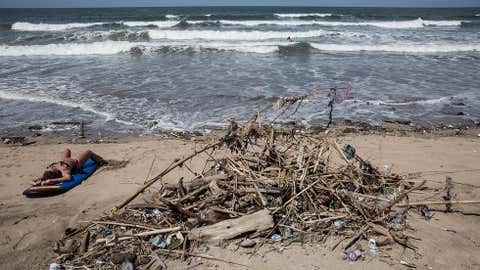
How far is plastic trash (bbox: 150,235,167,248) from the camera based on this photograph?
359cm

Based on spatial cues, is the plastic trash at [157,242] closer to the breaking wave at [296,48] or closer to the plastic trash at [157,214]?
the plastic trash at [157,214]

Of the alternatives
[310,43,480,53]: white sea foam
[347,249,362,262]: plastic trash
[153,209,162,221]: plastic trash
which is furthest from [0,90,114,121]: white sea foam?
[310,43,480,53]: white sea foam

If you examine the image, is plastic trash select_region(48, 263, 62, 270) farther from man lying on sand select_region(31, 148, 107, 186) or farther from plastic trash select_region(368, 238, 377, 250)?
plastic trash select_region(368, 238, 377, 250)

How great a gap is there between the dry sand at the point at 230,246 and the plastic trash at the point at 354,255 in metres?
0.06

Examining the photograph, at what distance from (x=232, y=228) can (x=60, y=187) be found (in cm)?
313

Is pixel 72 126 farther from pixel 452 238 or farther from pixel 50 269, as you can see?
pixel 452 238

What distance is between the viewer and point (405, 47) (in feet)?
65.9

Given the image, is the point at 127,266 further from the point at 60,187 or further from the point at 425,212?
the point at 425,212

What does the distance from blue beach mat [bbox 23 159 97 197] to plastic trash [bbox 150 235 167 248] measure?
2469 millimetres

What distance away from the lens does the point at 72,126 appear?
820 centimetres

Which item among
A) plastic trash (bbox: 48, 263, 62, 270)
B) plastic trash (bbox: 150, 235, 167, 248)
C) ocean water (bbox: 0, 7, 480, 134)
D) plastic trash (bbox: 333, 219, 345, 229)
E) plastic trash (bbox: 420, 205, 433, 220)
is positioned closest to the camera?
plastic trash (bbox: 48, 263, 62, 270)

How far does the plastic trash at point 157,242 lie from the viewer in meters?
3.59

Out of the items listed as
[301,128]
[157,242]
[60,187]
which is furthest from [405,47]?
[157,242]

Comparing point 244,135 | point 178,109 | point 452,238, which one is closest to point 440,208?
point 452,238
